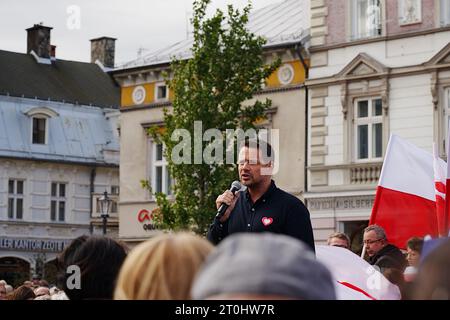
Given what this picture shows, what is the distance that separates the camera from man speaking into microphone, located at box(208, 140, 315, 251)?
765cm

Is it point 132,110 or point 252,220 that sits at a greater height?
point 132,110

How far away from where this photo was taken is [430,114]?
2928 centimetres

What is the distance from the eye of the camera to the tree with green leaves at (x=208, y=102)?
29.7 meters

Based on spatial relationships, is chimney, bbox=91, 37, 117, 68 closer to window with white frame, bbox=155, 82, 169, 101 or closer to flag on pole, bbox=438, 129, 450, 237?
window with white frame, bbox=155, 82, 169, 101

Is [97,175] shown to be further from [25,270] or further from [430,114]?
[430,114]

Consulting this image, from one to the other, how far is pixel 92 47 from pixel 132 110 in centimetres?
2914

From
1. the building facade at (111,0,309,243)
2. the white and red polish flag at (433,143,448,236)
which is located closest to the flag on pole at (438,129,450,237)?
the white and red polish flag at (433,143,448,236)

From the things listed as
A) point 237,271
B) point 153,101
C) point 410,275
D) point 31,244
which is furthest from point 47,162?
point 237,271

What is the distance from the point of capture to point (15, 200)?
50.5m

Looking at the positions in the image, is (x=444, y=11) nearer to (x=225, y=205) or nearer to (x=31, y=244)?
(x=225, y=205)

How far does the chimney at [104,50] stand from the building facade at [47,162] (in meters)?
5.16

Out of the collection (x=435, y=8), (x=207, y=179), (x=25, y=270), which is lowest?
(x=25, y=270)
